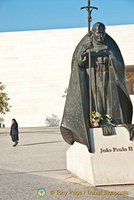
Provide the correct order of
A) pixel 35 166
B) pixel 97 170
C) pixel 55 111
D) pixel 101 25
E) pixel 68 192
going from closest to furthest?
1. pixel 68 192
2. pixel 97 170
3. pixel 101 25
4. pixel 35 166
5. pixel 55 111

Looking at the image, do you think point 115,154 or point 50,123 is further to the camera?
point 50,123

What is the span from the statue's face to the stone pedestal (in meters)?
1.80

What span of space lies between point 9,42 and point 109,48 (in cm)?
3057

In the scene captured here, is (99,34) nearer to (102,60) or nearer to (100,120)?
(102,60)

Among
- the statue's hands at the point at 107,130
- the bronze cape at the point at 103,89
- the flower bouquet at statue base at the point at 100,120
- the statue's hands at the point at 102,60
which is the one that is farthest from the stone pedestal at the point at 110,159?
the statue's hands at the point at 102,60

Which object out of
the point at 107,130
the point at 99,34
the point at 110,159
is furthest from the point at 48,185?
the point at 99,34

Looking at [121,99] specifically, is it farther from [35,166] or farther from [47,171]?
[35,166]

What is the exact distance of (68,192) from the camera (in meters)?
5.00

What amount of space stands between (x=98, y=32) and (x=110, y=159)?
2.47m

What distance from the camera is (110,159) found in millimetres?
5422

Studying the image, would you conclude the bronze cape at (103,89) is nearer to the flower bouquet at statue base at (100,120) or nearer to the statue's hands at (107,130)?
the flower bouquet at statue base at (100,120)

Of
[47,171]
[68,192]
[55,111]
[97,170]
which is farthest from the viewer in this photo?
[55,111]

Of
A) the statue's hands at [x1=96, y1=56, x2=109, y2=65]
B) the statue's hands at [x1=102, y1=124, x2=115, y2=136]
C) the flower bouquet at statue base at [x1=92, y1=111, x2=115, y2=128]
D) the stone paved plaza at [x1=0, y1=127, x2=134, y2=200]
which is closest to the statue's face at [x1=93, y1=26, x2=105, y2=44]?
the statue's hands at [x1=96, y1=56, x2=109, y2=65]

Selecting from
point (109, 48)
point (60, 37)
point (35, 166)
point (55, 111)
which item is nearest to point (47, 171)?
point (35, 166)
